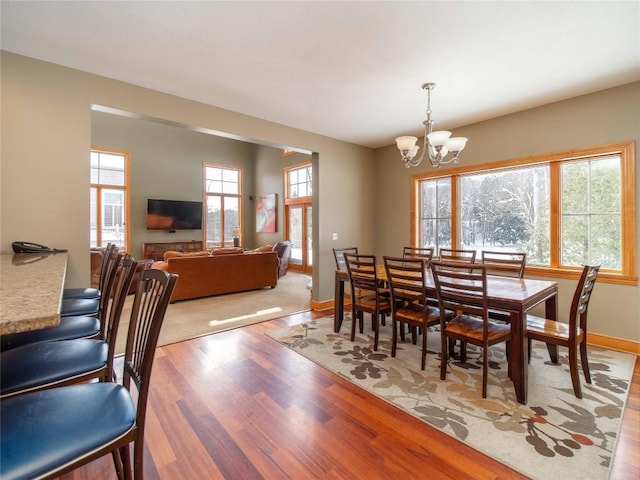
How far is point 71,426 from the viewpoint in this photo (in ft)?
2.94

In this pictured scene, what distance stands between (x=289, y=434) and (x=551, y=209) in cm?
372

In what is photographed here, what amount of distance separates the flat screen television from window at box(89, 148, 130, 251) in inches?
21.9

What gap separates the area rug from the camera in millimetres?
1666

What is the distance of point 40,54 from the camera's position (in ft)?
8.18

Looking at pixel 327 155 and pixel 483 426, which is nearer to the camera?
pixel 483 426

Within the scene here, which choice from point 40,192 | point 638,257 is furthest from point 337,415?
point 638,257

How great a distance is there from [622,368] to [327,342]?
268cm

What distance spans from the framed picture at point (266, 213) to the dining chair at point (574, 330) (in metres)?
7.40

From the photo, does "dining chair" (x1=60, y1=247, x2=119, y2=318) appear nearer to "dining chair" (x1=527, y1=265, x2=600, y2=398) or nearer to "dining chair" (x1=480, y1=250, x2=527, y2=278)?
"dining chair" (x1=527, y1=265, x2=600, y2=398)

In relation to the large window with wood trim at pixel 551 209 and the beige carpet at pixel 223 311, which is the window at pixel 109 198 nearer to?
the beige carpet at pixel 223 311

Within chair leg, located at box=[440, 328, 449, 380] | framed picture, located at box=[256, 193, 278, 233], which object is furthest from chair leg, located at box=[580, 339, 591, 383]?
framed picture, located at box=[256, 193, 278, 233]

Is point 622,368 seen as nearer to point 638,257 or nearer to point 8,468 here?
point 638,257

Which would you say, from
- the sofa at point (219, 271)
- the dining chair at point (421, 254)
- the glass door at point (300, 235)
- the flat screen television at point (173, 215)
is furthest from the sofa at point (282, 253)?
the dining chair at point (421, 254)

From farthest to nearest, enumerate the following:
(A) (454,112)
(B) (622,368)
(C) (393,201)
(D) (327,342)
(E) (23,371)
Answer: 1. (C) (393,201)
2. (A) (454,112)
3. (D) (327,342)
4. (B) (622,368)
5. (E) (23,371)
